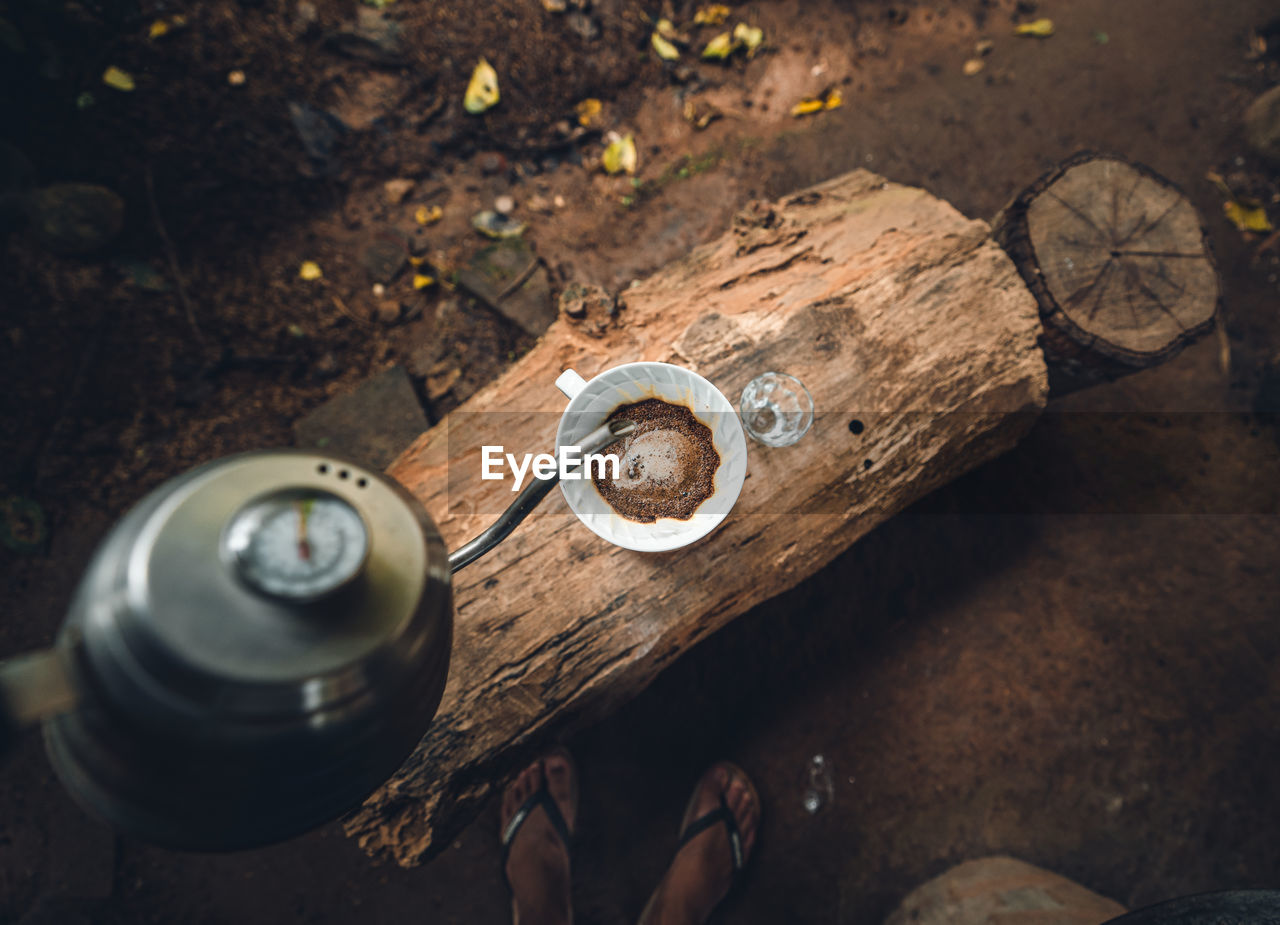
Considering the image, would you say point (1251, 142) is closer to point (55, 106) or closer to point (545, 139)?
point (545, 139)

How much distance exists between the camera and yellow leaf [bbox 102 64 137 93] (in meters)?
2.56

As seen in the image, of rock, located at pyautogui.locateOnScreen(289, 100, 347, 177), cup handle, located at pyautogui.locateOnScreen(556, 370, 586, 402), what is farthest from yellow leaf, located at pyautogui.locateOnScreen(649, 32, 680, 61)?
cup handle, located at pyautogui.locateOnScreen(556, 370, 586, 402)

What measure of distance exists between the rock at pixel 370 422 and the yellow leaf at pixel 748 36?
244cm

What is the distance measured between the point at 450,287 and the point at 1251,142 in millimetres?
4241

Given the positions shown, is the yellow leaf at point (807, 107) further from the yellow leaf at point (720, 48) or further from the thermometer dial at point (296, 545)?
the thermometer dial at point (296, 545)

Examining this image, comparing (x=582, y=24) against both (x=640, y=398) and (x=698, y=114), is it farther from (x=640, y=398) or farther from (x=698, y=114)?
(x=640, y=398)

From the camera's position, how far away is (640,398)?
1.59 metres

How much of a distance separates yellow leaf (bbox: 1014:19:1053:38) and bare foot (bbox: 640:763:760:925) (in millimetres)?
4124

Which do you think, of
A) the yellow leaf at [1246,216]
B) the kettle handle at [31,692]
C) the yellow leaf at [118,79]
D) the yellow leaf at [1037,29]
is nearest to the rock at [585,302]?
the kettle handle at [31,692]

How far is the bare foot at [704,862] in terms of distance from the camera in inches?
96.8

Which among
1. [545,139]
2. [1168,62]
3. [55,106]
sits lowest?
[1168,62]

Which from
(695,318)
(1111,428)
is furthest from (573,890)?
(1111,428)

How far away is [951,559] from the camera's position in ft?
8.98

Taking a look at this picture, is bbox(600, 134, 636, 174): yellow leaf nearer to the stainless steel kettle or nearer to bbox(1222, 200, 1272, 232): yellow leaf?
the stainless steel kettle
